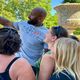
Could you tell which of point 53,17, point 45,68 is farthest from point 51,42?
point 53,17

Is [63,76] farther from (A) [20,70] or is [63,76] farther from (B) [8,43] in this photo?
(B) [8,43]

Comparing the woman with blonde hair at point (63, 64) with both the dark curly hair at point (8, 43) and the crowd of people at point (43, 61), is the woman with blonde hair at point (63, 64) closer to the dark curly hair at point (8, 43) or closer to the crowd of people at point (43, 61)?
the crowd of people at point (43, 61)

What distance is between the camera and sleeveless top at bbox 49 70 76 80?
310 centimetres

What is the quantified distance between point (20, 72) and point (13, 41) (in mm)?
265

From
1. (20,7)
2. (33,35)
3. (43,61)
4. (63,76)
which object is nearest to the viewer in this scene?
(63,76)

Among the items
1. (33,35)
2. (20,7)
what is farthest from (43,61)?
(20,7)

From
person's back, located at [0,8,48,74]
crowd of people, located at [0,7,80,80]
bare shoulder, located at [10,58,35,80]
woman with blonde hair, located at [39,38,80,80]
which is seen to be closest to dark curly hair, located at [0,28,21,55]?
crowd of people, located at [0,7,80,80]

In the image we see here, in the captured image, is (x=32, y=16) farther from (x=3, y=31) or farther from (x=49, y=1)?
(x=49, y=1)

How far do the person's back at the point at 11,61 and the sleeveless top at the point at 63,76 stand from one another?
19cm

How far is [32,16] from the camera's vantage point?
488 cm

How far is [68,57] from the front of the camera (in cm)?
316

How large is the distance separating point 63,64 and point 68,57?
0.08 m

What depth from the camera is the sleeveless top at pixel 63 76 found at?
3.10m

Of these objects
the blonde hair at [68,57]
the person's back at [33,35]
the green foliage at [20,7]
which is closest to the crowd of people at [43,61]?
the blonde hair at [68,57]
